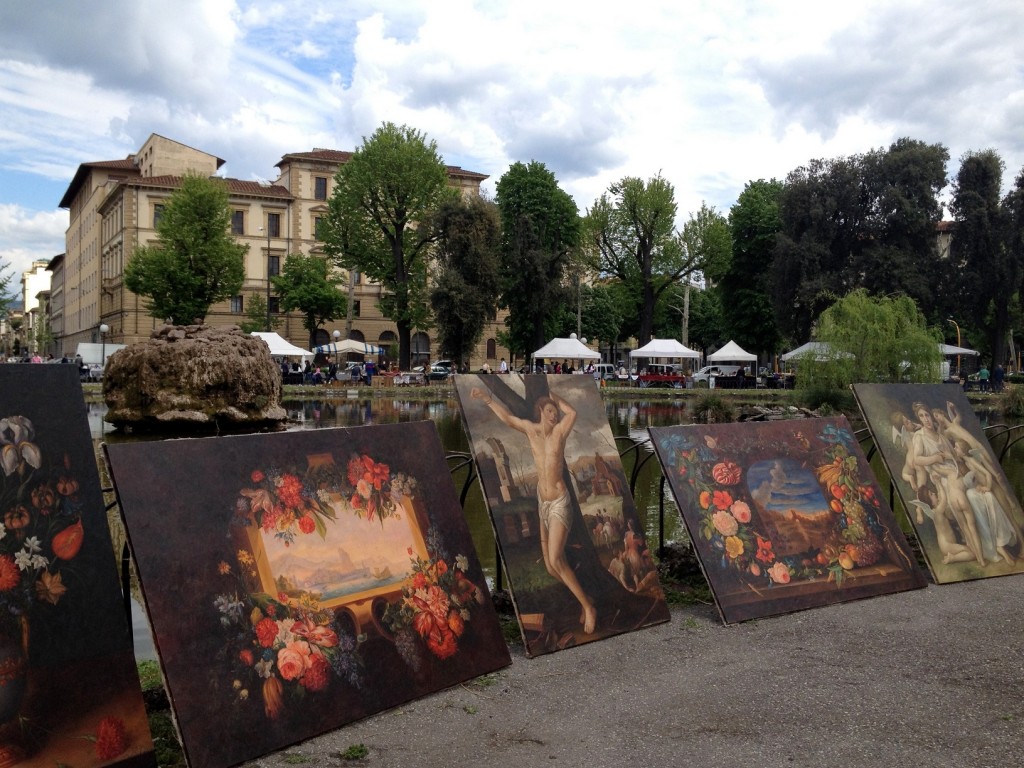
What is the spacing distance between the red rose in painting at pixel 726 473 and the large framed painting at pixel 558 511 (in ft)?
2.50

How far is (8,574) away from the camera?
3164mm

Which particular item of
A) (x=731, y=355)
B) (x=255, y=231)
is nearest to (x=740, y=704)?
(x=731, y=355)

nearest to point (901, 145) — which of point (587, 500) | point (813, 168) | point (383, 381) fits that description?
point (813, 168)

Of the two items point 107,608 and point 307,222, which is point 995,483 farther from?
point 307,222

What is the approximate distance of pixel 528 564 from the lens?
514 centimetres

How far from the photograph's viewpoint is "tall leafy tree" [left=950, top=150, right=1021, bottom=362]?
4350 cm

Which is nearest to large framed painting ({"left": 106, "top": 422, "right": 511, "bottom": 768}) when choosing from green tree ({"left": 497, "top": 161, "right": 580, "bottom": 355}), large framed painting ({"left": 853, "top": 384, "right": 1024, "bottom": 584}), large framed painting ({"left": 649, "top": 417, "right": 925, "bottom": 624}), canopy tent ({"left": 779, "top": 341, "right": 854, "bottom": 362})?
large framed painting ({"left": 649, "top": 417, "right": 925, "bottom": 624})

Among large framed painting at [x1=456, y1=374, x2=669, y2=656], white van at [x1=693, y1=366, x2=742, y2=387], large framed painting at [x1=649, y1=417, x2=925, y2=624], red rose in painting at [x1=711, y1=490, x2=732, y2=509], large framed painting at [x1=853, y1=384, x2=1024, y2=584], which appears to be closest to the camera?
Answer: large framed painting at [x1=456, y1=374, x2=669, y2=656]

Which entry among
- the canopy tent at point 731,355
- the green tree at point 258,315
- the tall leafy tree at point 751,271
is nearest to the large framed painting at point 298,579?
the canopy tent at point 731,355

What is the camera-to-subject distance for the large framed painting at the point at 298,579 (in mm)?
Answer: 3486

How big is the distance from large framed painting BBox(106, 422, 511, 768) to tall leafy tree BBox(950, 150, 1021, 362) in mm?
45596

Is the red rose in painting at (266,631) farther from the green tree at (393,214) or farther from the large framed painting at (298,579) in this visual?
the green tree at (393,214)

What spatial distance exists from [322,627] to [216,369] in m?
12.5

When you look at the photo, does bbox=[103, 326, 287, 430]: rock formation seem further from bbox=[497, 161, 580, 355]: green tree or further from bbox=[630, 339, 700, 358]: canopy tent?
bbox=[497, 161, 580, 355]: green tree
